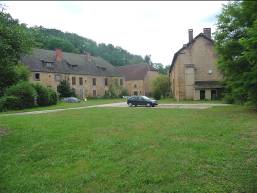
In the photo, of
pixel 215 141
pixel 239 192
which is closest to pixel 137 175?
pixel 239 192

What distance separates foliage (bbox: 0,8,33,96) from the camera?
13.5 metres

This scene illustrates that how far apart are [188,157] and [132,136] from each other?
12.7 feet

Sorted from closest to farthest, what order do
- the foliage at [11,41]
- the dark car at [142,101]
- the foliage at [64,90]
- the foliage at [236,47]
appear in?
the foliage at [11,41], the foliage at [236,47], the dark car at [142,101], the foliage at [64,90]

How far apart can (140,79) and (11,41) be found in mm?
76023

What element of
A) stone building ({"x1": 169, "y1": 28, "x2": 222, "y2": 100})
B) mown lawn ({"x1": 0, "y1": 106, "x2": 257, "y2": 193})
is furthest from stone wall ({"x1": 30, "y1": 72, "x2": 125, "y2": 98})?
mown lawn ({"x1": 0, "y1": 106, "x2": 257, "y2": 193})

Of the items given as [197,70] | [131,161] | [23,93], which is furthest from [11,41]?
[197,70]

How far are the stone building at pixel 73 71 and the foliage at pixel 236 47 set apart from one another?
42.0 meters

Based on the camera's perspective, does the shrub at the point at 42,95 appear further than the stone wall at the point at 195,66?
No

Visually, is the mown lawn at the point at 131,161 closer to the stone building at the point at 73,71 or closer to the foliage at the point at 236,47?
the foliage at the point at 236,47

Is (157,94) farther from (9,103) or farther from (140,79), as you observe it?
(9,103)

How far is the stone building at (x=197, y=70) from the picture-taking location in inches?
2073

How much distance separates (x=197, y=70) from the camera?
5375cm

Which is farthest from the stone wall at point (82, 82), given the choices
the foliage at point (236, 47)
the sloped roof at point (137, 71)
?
the foliage at point (236, 47)

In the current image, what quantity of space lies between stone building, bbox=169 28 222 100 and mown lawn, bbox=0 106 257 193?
39433mm
